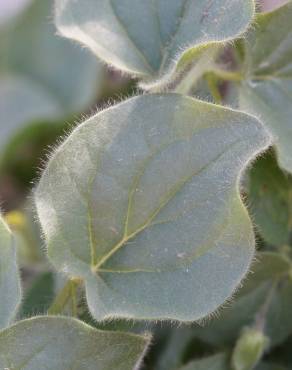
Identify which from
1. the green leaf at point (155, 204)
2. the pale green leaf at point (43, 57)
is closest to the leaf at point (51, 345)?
the green leaf at point (155, 204)

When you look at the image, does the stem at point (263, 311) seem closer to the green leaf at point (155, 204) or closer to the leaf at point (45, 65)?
the green leaf at point (155, 204)

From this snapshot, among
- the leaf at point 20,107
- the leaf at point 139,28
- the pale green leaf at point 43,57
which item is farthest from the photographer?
the pale green leaf at point 43,57

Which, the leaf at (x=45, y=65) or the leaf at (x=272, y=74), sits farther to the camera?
the leaf at (x=45, y=65)

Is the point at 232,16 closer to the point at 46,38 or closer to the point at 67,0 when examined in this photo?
the point at 67,0

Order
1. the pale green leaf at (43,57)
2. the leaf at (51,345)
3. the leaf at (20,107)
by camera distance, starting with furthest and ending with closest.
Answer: the pale green leaf at (43,57), the leaf at (20,107), the leaf at (51,345)

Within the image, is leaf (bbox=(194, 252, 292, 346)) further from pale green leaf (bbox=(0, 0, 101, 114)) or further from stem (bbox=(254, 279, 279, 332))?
pale green leaf (bbox=(0, 0, 101, 114))

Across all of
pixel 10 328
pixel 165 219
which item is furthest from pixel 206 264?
pixel 10 328

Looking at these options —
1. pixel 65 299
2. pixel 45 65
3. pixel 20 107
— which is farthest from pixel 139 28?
pixel 45 65
